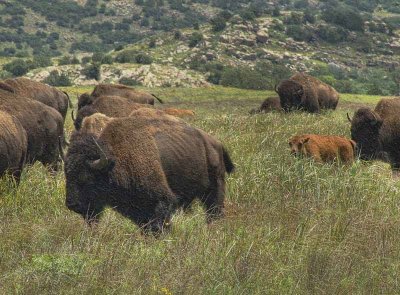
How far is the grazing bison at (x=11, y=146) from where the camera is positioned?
10383 mm

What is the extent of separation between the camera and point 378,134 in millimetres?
15312

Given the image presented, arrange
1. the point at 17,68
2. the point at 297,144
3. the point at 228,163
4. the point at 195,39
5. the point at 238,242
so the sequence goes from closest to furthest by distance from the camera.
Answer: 1. the point at 238,242
2. the point at 228,163
3. the point at 297,144
4. the point at 17,68
5. the point at 195,39

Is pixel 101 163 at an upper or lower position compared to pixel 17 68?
upper

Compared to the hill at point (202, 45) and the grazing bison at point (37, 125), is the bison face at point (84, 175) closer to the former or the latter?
the grazing bison at point (37, 125)

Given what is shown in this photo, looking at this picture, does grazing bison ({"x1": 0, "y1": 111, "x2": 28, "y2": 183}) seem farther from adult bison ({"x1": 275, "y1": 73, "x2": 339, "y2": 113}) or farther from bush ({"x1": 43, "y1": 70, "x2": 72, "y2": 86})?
bush ({"x1": 43, "y1": 70, "x2": 72, "y2": 86})

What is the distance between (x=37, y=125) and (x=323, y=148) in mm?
5137

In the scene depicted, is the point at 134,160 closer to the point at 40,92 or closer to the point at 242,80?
the point at 40,92

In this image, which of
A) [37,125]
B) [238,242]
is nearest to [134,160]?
[238,242]

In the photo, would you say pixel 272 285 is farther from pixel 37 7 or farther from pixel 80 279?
pixel 37 7

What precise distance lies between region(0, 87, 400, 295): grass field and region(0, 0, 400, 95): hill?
140 ft

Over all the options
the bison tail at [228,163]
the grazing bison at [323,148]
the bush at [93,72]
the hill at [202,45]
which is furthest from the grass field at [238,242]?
the bush at [93,72]

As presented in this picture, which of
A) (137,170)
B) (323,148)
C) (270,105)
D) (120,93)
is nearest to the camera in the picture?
(137,170)

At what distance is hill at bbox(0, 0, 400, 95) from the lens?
62.8 m

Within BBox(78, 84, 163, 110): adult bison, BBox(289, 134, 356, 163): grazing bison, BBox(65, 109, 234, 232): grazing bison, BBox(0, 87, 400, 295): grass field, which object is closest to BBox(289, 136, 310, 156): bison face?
BBox(289, 134, 356, 163): grazing bison
